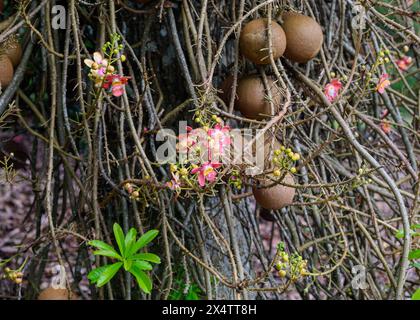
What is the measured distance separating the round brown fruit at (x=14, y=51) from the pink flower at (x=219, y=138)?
64 cm

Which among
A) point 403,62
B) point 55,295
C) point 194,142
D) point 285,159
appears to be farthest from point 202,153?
point 403,62

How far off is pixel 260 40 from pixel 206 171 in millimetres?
387

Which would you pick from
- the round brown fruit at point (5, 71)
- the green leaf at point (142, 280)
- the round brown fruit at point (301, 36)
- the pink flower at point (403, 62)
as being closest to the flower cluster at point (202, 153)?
the green leaf at point (142, 280)

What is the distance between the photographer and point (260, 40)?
129 cm

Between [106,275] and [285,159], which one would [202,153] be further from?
[106,275]

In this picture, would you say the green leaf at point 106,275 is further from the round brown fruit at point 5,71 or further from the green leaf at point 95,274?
the round brown fruit at point 5,71

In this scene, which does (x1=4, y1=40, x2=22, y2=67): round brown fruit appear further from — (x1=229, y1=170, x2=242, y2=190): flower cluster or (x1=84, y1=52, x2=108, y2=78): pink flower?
(x1=229, y1=170, x2=242, y2=190): flower cluster

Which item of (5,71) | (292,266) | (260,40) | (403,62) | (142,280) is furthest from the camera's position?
(403,62)

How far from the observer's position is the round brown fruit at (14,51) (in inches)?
56.4

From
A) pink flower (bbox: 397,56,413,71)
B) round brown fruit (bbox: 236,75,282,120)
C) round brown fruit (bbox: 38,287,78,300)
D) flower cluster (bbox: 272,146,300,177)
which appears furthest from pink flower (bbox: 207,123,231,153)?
pink flower (bbox: 397,56,413,71)
